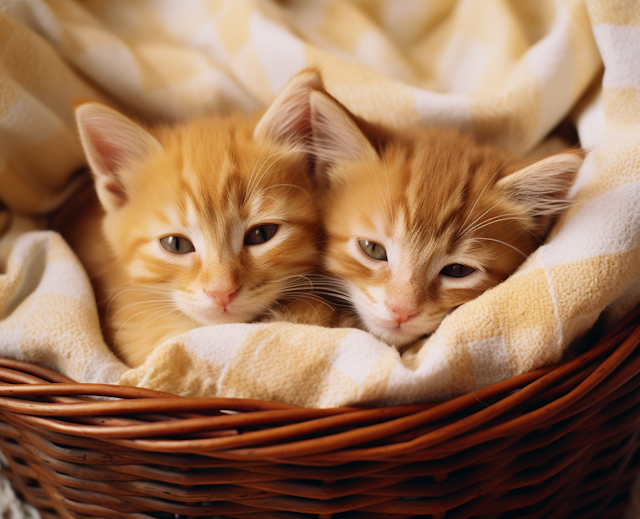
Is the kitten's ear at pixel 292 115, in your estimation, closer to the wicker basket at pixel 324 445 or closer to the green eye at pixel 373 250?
the green eye at pixel 373 250

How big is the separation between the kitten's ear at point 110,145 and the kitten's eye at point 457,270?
0.72 meters

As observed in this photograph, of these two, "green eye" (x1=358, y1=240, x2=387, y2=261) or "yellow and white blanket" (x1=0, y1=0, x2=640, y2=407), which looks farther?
→ "green eye" (x1=358, y1=240, x2=387, y2=261)

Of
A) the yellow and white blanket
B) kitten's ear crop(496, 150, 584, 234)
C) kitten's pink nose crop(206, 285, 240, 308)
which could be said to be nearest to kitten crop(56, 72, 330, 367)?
kitten's pink nose crop(206, 285, 240, 308)

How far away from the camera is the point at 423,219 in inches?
40.6

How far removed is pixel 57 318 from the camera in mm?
1054

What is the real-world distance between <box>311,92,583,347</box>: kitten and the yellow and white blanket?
80 millimetres

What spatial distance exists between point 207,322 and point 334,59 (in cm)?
81

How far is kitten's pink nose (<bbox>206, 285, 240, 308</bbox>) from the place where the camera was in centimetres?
100

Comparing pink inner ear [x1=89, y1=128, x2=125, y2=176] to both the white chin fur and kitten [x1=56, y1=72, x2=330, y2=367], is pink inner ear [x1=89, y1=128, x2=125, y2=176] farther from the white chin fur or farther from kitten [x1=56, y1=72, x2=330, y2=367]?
the white chin fur

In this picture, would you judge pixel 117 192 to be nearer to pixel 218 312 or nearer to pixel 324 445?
pixel 218 312

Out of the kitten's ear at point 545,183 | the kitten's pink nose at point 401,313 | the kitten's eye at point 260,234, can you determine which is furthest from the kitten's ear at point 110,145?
the kitten's ear at point 545,183

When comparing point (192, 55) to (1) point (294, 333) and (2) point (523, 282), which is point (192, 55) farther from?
(2) point (523, 282)

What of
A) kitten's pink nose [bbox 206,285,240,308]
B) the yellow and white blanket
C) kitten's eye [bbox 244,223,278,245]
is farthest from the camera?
kitten's eye [bbox 244,223,278,245]

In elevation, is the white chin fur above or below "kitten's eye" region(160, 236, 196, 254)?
below
